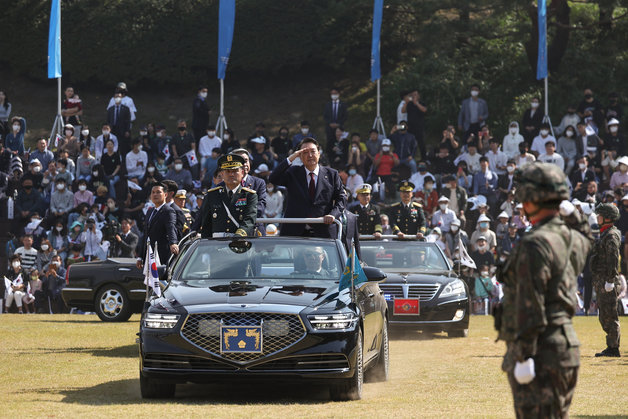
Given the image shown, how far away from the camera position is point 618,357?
14984 mm

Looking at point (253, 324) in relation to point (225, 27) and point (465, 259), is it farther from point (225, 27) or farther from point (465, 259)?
point (225, 27)

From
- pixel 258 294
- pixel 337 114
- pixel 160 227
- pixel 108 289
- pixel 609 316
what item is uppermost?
pixel 337 114

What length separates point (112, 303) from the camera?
69.2 ft

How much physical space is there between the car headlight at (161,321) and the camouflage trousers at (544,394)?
14.8 ft

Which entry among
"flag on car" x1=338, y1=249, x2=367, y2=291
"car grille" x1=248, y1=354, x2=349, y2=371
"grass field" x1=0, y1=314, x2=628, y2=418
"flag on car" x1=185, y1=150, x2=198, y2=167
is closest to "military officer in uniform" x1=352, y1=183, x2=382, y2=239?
"grass field" x1=0, y1=314, x2=628, y2=418

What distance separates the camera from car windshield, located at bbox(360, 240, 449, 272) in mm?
18875

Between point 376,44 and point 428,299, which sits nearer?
point 428,299

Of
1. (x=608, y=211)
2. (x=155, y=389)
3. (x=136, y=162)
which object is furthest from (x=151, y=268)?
(x=136, y=162)

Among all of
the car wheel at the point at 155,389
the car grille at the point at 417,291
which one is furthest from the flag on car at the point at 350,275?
the car grille at the point at 417,291

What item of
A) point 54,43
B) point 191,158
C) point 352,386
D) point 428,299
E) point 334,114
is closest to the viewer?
point 352,386

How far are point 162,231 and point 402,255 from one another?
213 inches

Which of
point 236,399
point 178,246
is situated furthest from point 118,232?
point 236,399

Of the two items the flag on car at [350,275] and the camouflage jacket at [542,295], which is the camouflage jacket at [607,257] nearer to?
the flag on car at [350,275]

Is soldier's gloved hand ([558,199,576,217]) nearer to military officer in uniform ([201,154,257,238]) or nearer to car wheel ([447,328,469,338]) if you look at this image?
military officer in uniform ([201,154,257,238])
